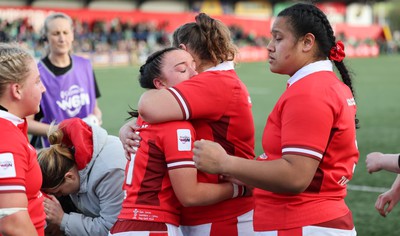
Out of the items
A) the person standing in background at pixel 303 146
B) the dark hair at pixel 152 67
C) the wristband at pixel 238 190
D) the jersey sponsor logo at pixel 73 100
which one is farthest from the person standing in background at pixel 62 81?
the person standing in background at pixel 303 146

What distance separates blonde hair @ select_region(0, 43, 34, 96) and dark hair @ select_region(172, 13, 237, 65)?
2.45ft

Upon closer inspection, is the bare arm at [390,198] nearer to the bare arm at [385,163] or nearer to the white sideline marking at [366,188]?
the bare arm at [385,163]

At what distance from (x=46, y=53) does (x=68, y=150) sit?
2.74 meters

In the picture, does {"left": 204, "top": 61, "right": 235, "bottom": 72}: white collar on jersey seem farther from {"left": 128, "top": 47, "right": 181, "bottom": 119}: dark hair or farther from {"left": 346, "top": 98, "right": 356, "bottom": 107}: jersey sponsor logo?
{"left": 346, "top": 98, "right": 356, "bottom": 107}: jersey sponsor logo

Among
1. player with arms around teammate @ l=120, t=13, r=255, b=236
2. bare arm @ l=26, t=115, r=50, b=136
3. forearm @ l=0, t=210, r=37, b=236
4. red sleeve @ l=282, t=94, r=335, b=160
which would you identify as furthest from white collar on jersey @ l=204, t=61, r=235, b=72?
bare arm @ l=26, t=115, r=50, b=136

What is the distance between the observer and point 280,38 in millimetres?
2721

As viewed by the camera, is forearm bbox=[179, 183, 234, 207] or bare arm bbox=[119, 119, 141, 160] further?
bare arm bbox=[119, 119, 141, 160]

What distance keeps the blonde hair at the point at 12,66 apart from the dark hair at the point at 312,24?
1.12m

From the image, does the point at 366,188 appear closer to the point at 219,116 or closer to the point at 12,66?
the point at 219,116

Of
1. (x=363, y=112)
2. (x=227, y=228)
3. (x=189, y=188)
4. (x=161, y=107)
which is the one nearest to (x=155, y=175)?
(x=189, y=188)

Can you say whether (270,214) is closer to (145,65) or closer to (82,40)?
(145,65)

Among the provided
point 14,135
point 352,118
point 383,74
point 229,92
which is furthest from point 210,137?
point 383,74

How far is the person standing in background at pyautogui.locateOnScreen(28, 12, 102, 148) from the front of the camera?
573 centimetres

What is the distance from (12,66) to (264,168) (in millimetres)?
1127
